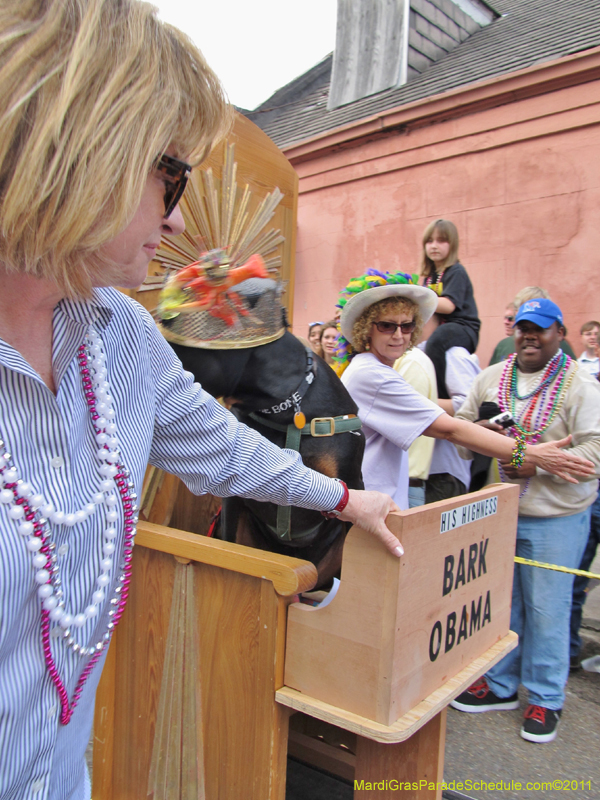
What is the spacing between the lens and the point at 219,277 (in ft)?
5.33

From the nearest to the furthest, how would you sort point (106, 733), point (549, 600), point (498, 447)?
1. point (106, 733)
2. point (498, 447)
3. point (549, 600)

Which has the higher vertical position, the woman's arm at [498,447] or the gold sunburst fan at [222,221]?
the gold sunburst fan at [222,221]

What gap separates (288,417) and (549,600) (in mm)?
1835

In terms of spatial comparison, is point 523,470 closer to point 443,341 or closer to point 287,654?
point 443,341

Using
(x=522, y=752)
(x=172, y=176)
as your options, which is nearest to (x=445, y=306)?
(x=522, y=752)

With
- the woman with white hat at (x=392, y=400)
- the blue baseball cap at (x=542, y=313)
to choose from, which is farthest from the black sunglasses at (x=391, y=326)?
the blue baseball cap at (x=542, y=313)

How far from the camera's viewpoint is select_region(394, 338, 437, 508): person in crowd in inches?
106

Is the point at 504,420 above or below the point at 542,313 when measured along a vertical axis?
below

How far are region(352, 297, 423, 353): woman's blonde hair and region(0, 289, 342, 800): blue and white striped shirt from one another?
4.13 feet

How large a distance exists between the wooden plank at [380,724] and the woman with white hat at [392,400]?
2.52ft

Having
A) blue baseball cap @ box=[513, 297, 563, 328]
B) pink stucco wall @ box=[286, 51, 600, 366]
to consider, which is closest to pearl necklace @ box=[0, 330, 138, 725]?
blue baseball cap @ box=[513, 297, 563, 328]

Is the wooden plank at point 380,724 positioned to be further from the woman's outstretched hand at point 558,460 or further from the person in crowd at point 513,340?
the person in crowd at point 513,340

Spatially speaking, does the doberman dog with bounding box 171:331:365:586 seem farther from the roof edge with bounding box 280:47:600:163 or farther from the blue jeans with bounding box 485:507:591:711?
the roof edge with bounding box 280:47:600:163

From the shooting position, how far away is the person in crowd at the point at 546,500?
267 cm
